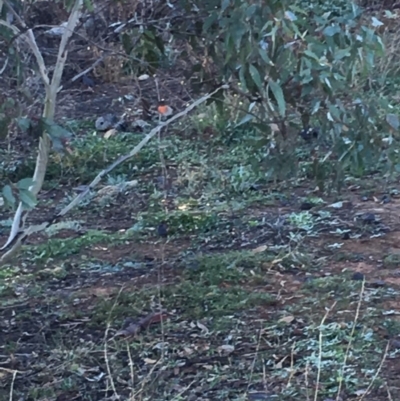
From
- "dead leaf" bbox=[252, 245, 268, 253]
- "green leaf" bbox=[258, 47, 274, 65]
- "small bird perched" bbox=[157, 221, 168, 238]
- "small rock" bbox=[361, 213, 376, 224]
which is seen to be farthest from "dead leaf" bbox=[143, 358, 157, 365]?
"small rock" bbox=[361, 213, 376, 224]

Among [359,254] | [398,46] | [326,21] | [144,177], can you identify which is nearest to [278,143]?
[326,21]

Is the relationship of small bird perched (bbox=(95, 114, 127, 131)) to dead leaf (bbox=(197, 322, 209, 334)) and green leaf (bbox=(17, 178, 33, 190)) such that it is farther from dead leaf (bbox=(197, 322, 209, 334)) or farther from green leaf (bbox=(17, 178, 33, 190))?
green leaf (bbox=(17, 178, 33, 190))

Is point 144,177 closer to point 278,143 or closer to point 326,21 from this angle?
point 278,143

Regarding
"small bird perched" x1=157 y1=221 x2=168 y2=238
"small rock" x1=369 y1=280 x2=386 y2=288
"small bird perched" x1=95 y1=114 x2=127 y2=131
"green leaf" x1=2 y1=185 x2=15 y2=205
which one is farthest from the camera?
"small bird perched" x1=95 y1=114 x2=127 y2=131

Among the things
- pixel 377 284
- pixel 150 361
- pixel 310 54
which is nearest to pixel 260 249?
pixel 377 284

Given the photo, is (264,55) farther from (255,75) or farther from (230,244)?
(230,244)

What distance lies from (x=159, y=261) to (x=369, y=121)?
180 centimetres

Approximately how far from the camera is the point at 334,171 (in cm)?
340

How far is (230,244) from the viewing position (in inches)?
190

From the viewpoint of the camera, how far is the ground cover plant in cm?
295

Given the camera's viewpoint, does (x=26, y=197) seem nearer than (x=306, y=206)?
Yes

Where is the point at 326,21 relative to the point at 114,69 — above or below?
above

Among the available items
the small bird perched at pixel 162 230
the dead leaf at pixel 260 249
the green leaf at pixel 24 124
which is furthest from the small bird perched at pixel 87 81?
the green leaf at pixel 24 124

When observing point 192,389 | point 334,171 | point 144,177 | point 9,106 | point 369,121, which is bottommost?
point 144,177
